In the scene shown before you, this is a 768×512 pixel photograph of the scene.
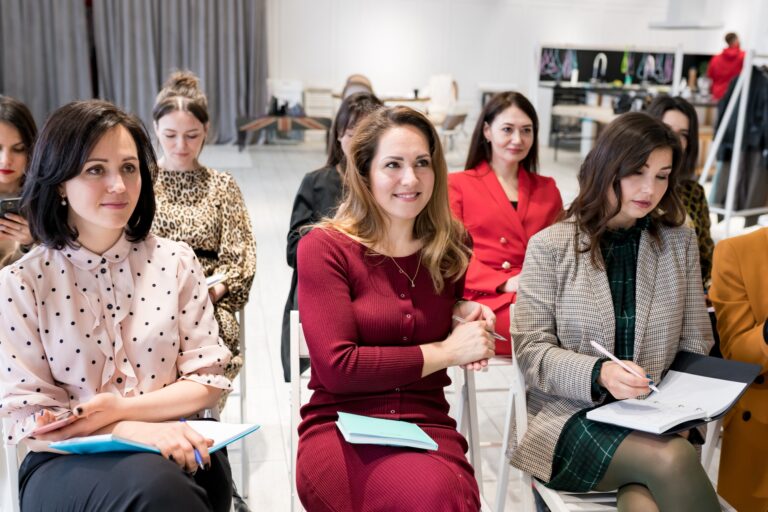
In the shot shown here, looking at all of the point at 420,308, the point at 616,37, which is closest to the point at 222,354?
A: the point at 420,308

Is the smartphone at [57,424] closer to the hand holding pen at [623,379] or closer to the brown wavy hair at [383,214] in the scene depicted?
the brown wavy hair at [383,214]

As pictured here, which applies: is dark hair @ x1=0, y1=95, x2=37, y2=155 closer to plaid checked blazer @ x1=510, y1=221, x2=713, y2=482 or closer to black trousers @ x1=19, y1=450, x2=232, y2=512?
black trousers @ x1=19, y1=450, x2=232, y2=512

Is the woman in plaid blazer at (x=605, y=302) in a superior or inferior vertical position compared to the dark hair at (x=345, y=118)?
inferior

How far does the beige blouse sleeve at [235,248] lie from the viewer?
2.67 meters

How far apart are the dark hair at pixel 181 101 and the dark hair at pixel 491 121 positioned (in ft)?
3.60

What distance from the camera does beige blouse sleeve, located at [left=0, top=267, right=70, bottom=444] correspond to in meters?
1.54

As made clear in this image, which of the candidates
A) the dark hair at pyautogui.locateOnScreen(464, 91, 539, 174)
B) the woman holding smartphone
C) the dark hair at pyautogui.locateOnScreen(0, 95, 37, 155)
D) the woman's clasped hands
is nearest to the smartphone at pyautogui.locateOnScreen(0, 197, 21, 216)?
the woman holding smartphone

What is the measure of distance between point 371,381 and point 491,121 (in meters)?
1.62

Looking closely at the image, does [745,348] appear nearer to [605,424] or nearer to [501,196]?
[605,424]

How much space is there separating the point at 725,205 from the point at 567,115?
182 inches

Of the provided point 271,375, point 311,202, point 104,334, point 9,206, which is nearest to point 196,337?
point 104,334

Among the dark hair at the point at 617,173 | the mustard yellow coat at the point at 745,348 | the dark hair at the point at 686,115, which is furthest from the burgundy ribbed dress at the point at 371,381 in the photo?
the dark hair at the point at 686,115

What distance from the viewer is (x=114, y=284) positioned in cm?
171

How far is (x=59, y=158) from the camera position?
163cm
